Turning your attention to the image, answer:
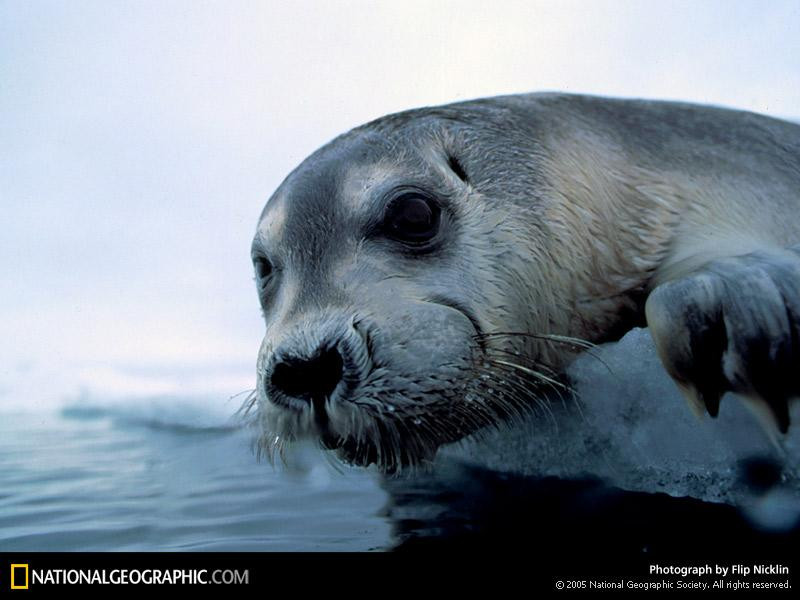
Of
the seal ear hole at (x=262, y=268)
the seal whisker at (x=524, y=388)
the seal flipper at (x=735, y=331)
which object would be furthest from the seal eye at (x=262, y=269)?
the seal flipper at (x=735, y=331)

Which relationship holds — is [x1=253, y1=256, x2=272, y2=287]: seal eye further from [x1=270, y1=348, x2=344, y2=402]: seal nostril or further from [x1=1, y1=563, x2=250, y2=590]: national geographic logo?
[x1=1, y1=563, x2=250, y2=590]: national geographic logo

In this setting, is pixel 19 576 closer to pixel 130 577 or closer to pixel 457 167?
pixel 130 577

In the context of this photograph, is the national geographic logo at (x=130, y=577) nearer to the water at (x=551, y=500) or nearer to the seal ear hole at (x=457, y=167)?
the water at (x=551, y=500)

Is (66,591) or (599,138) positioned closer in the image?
(66,591)

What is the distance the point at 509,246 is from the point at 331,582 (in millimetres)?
1396

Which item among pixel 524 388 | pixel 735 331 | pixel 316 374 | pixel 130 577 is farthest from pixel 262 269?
pixel 735 331

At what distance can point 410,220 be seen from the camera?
2.95 meters

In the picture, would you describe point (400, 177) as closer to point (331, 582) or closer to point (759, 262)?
point (759, 262)

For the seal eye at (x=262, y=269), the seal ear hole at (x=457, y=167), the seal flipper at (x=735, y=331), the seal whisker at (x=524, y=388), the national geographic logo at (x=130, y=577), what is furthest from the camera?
the seal eye at (x=262, y=269)

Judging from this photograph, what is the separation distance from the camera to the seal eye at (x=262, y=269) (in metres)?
3.32

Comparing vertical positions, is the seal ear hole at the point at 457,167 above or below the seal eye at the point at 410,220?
above

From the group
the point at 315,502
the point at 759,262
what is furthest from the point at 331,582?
the point at 759,262

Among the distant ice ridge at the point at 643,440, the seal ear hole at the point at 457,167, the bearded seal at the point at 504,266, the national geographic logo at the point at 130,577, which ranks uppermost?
the seal ear hole at the point at 457,167

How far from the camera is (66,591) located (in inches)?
89.4
